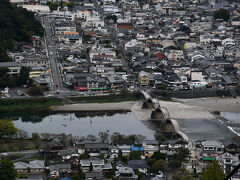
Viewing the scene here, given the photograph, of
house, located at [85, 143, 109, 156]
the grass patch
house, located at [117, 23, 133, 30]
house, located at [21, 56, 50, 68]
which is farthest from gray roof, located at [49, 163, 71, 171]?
house, located at [117, 23, 133, 30]

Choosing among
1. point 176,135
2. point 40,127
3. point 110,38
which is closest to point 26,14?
point 110,38

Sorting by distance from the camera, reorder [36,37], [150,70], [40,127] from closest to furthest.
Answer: [40,127]
[150,70]
[36,37]

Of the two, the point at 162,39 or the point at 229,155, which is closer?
the point at 229,155

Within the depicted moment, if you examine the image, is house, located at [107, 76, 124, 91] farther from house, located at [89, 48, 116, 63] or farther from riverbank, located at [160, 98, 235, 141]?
house, located at [89, 48, 116, 63]

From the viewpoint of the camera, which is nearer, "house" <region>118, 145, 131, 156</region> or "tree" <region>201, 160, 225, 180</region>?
"tree" <region>201, 160, 225, 180</region>

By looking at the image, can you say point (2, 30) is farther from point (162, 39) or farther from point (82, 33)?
point (162, 39)

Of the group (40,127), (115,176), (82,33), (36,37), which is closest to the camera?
(115,176)

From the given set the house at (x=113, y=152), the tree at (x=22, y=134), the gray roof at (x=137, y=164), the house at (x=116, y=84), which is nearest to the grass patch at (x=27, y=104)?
the house at (x=116, y=84)
